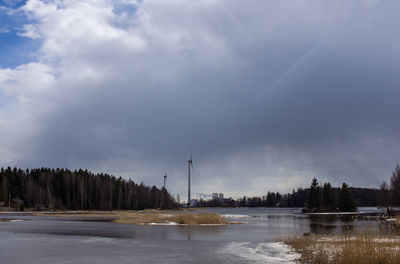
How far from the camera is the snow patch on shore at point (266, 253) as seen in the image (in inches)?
872

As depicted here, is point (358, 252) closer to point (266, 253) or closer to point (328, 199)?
point (266, 253)

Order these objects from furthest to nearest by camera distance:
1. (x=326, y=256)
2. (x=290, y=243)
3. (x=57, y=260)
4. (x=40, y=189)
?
(x=40, y=189)
(x=290, y=243)
(x=57, y=260)
(x=326, y=256)

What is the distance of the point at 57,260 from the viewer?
21.7 m

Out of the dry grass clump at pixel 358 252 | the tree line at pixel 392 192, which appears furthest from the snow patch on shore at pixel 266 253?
the tree line at pixel 392 192

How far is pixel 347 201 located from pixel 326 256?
430ft

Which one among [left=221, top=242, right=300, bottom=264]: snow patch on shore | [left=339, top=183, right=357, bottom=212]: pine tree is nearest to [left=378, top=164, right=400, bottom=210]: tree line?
[left=339, top=183, right=357, bottom=212]: pine tree

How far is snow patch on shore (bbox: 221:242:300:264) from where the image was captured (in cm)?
2214

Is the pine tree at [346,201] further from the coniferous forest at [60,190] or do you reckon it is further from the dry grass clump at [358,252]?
the dry grass clump at [358,252]

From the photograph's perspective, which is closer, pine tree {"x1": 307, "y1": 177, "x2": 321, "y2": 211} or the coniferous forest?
pine tree {"x1": 307, "y1": 177, "x2": 321, "y2": 211}

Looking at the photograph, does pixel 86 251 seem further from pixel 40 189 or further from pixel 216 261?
pixel 40 189

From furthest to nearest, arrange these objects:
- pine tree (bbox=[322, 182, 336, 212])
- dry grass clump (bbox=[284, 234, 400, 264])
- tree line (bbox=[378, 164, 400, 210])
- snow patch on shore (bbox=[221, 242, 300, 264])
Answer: pine tree (bbox=[322, 182, 336, 212])
tree line (bbox=[378, 164, 400, 210])
snow patch on shore (bbox=[221, 242, 300, 264])
dry grass clump (bbox=[284, 234, 400, 264])

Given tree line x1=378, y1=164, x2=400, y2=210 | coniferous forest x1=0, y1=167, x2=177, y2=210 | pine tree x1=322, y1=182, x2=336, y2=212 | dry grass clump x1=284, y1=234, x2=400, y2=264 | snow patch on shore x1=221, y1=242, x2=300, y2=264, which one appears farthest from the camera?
coniferous forest x1=0, y1=167, x2=177, y2=210

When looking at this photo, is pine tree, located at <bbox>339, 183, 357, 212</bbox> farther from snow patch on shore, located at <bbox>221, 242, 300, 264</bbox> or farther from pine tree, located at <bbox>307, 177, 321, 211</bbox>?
snow patch on shore, located at <bbox>221, 242, 300, 264</bbox>

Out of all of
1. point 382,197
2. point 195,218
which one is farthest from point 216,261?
point 382,197
